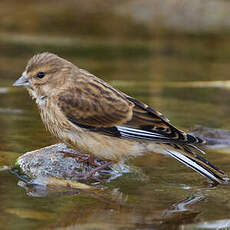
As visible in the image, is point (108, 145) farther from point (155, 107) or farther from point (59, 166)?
point (155, 107)

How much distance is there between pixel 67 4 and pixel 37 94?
10308mm

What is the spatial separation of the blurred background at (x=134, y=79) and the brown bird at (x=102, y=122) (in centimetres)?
27

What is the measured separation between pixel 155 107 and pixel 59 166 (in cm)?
290

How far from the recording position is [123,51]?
13.4m

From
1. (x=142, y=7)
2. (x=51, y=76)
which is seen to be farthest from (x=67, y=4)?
(x=51, y=76)

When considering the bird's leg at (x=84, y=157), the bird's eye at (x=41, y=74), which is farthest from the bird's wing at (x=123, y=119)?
the bird's leg at (x=84, y=157)

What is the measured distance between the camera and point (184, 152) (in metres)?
6.05

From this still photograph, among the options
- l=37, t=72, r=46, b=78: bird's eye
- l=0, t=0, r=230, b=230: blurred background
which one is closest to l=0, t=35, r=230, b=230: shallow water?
l=0, t=0, r=230, b=230: blurred background

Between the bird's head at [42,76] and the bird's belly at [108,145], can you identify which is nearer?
the bird's belly at [108,145]

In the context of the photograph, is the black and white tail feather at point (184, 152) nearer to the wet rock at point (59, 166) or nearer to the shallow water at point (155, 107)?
the shallow water at point (155, 107)

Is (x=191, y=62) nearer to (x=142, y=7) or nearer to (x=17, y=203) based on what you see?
(x=142, y=7)

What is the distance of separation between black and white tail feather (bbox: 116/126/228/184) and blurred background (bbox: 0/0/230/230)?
0.16 meters

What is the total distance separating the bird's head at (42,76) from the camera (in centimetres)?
658

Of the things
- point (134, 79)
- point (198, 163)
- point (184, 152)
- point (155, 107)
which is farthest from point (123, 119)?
point (134, 79)
